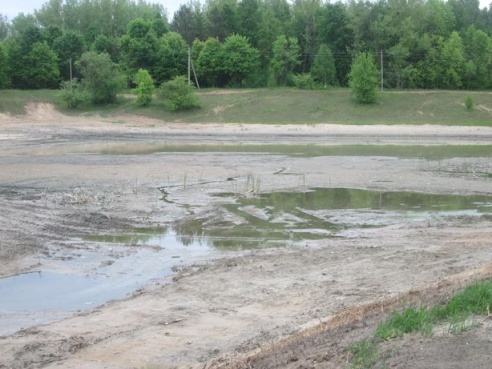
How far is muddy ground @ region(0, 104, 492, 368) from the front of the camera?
8078 mm

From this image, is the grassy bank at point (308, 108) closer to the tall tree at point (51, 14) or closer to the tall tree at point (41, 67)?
the tall tree at point (41, 67)

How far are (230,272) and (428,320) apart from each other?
576 cm

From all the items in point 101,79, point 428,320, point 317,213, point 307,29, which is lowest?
point 317,213

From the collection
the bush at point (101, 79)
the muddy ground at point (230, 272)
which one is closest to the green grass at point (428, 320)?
the muddy ground at point (230, 272)

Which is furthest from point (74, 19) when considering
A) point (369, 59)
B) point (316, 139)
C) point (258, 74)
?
point (316, 139)

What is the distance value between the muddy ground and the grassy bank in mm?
29857

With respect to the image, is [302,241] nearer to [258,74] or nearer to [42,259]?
[42,259]

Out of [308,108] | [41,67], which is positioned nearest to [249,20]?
[41,67]

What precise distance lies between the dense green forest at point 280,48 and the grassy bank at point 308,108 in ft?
26.1

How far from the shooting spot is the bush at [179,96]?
213 feet

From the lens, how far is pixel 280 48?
8231 centimetres

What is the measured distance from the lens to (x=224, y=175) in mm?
28594

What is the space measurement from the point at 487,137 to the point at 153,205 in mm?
35243

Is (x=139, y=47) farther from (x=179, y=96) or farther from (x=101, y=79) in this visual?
(x=179, y=96)
